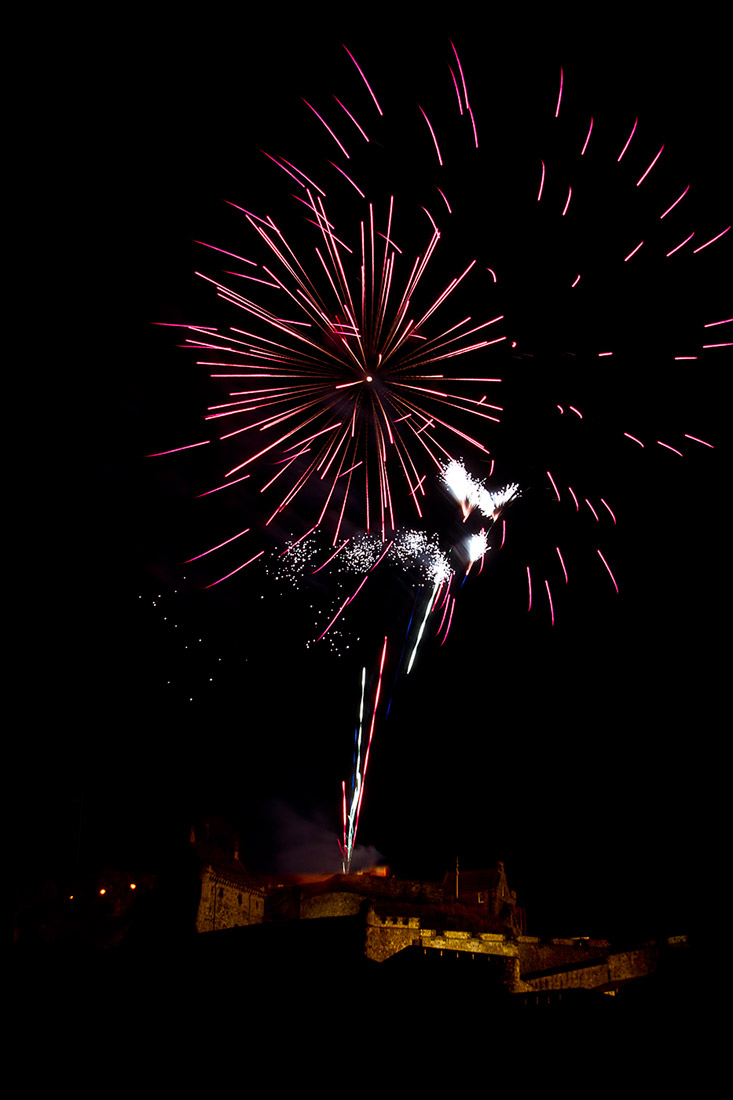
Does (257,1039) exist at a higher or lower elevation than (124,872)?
lower

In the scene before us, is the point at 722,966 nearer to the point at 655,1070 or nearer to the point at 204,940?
the point at 655,1070

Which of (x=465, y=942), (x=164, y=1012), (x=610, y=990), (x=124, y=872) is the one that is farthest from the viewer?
(x=124, y=872)

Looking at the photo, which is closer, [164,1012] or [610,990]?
[164,1012]

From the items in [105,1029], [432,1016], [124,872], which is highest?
[124,872]

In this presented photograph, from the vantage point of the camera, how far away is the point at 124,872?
109 ft

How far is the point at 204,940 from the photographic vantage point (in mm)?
23656

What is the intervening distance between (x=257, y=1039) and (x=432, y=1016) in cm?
460

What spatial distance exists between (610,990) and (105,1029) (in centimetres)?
1689

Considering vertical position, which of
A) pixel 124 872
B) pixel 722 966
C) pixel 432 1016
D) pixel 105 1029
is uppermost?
pixel 124 872

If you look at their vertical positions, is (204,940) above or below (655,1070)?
above

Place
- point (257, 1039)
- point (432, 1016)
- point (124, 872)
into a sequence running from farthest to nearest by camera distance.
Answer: point (124, 872) < point (257, 1039) < point (432, 1016)

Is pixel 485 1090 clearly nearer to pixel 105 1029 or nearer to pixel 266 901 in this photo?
pixel 105 1029

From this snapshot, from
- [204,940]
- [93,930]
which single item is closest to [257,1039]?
[204,940]

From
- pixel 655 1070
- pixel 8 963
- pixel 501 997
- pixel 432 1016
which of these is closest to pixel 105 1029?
pixel 8 963
